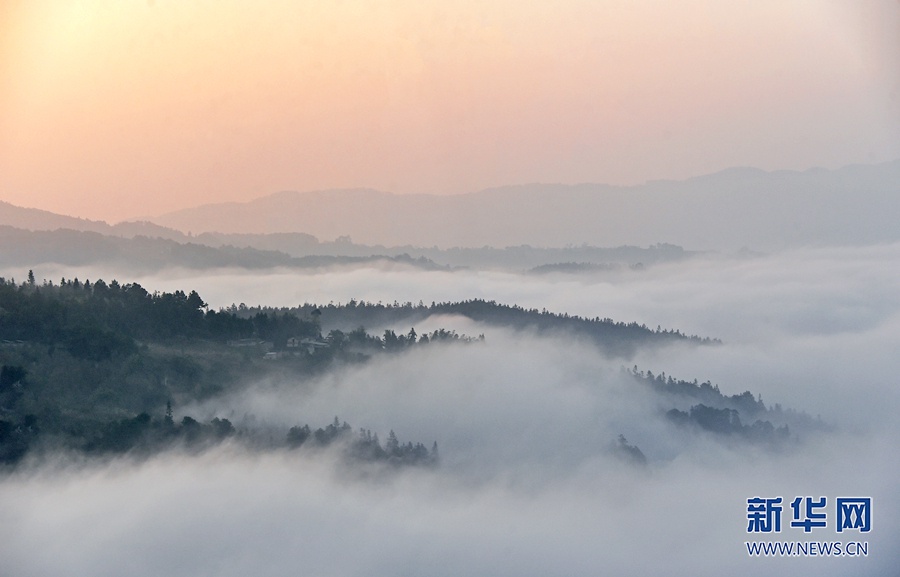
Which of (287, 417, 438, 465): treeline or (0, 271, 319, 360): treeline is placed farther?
(0, 271, 319, 360): treeline

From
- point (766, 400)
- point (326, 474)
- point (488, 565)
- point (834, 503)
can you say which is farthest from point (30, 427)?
point (766, 400)

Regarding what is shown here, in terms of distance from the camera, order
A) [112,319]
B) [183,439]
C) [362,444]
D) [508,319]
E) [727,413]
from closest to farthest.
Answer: [183,439] < [362,444] < [112,319] < [727,413] < [508,319]

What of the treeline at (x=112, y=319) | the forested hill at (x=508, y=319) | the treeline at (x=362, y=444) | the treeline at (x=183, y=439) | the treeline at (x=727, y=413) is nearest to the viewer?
the treeline at (x=183, y=439)

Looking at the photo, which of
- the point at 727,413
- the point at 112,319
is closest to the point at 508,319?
the point at 727,413

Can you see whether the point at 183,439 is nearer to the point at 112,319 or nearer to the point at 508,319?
the point at 112,319

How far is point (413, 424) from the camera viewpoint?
70000 mm

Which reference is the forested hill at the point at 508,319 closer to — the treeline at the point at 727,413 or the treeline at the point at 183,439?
the treeline at the point at 727,413

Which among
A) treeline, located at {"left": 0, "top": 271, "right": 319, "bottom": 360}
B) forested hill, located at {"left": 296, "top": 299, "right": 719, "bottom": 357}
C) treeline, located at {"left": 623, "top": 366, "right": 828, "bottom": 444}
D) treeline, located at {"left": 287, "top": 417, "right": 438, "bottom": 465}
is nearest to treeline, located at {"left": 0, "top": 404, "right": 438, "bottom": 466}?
treeline, located at {"left": 287, "top": 417, "right": 438, "bottom": 465}

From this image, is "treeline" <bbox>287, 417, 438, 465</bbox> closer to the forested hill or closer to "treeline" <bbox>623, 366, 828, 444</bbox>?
"treeline" <bbox>623, 366, 828, 444</bbox>

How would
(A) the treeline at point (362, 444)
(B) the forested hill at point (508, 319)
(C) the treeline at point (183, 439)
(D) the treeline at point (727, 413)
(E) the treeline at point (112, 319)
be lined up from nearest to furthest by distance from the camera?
1. (C) the treeline at point (183, 439)
2. (A) the treeline at point (362, 444)
3. (E) the treeline at point (112, 319)
4. (D) the treeline at point (727, 413)
5. (B) the forested hill at point (508, 319)

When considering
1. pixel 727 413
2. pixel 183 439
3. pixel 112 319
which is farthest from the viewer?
pixel 727 413

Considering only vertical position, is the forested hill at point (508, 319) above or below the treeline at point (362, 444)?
above

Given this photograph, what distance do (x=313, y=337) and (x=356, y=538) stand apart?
26.3 meters

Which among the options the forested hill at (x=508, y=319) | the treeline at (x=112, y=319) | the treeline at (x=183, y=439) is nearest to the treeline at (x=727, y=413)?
the forested hill at (x=508, y=319)
